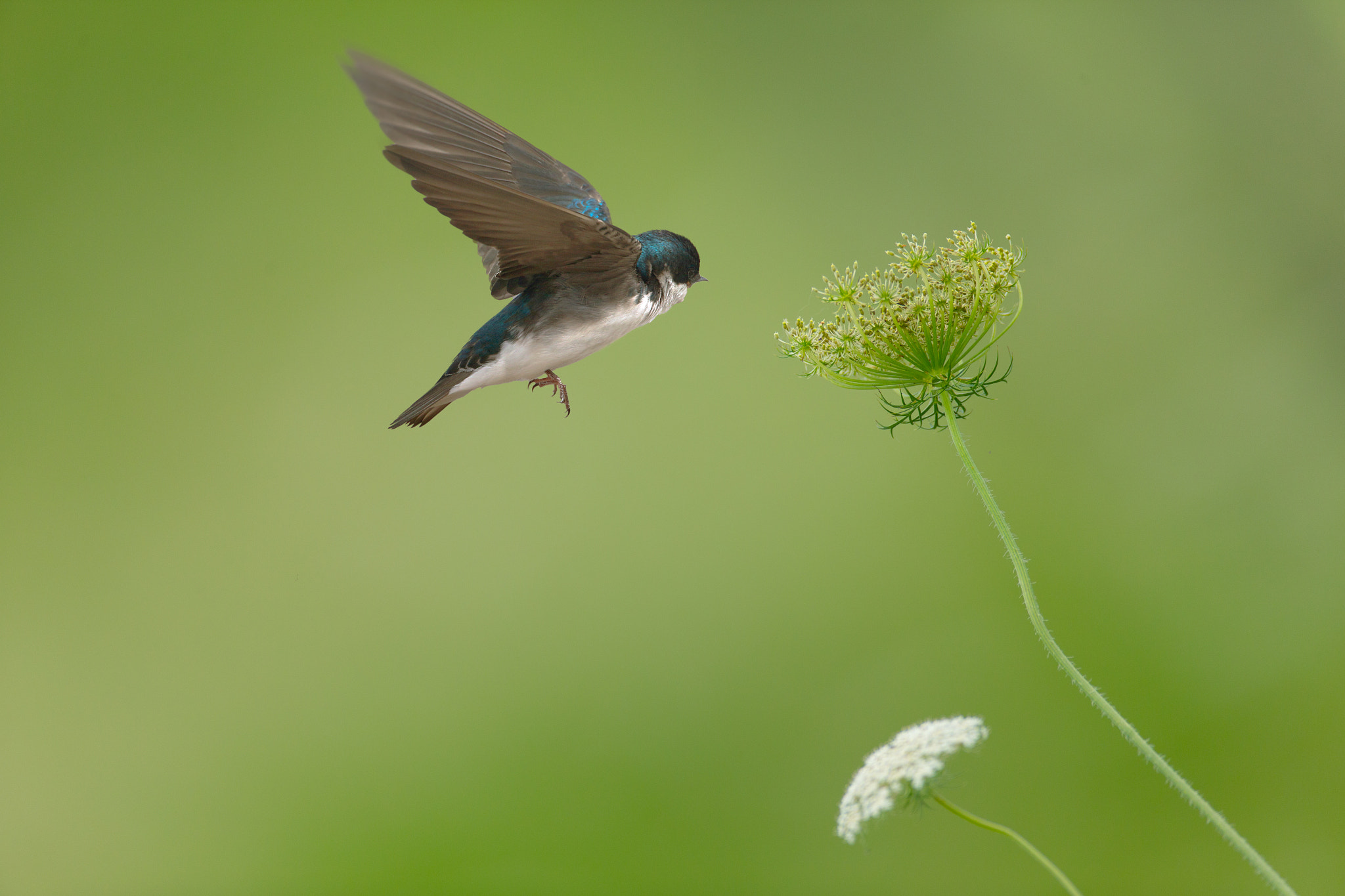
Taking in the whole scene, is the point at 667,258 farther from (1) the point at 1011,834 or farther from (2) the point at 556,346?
(1) the point at 1011,834

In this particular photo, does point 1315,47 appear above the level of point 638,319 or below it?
above

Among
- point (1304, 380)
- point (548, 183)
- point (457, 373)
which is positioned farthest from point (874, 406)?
point (457, 373)

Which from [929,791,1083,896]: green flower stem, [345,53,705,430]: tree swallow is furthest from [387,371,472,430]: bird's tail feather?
[929,791,1083,896]: green flower stem

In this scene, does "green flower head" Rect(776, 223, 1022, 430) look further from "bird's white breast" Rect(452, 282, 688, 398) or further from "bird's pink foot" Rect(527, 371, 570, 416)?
"bird's pink foot" Rect(527, 371, 570, 416)

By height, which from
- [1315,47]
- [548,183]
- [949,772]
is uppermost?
[1315,47]

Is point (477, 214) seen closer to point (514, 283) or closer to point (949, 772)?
point (514, 283)

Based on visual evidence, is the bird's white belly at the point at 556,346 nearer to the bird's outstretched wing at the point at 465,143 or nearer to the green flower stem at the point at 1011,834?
the bird's outstretched wing at the point at 465,143

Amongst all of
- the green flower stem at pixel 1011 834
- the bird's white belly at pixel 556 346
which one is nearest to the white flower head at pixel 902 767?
the green flower stem at pixel 1011 834

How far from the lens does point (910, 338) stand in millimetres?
1094

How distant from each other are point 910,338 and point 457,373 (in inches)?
27.0

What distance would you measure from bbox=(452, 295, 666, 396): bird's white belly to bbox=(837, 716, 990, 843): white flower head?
0.67 metres

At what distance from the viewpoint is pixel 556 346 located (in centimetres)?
138

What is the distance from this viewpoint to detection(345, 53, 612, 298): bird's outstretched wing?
4.28 feet

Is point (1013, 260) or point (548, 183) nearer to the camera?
point (1013, 260)
